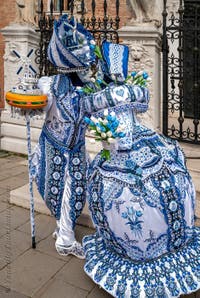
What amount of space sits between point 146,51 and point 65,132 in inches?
109

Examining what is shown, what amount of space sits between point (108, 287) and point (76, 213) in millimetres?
1035

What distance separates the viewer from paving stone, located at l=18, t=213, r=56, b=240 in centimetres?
423

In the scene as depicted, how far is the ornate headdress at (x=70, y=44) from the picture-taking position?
10.9 feet

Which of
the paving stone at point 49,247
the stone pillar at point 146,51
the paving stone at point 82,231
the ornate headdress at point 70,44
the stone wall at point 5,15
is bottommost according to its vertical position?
the paving stone at point 49,247

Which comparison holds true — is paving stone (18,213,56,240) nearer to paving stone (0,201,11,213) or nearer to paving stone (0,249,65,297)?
paving stone (0,249,65,297)

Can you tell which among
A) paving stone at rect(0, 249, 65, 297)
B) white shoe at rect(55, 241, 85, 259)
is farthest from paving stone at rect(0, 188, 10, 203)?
white shoe at rect(55, 241, 85, 259)

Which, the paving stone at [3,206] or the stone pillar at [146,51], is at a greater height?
the stone pillar at [146,51]

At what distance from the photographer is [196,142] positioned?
6176mm

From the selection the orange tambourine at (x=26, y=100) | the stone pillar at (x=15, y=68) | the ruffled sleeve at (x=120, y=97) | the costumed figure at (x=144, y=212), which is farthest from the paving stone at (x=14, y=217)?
the stone pillar at (x=15, y=68)

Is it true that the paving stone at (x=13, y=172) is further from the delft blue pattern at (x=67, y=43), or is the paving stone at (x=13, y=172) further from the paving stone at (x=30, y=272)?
the delft blue pattern at (x=67, y=43)

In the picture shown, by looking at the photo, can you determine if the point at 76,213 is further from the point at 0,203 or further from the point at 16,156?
the point at 16,156

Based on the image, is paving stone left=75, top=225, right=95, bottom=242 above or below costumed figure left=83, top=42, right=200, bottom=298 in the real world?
below

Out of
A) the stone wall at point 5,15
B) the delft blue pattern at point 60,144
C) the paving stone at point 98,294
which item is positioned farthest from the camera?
the stone wall at point 5,15

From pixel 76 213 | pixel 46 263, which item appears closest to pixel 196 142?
pixel 76 213
